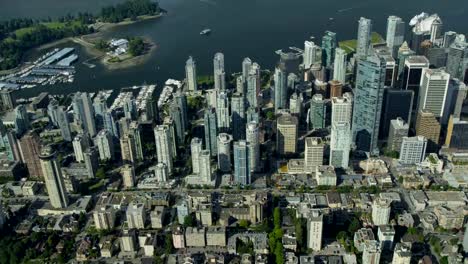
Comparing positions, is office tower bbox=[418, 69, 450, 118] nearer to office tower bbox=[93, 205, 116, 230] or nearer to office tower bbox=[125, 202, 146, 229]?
office tower bbox=[125, 202, 146, 229]

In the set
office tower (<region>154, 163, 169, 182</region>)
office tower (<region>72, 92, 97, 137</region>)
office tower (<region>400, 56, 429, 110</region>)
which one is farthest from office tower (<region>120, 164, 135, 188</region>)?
office tower (<region>400, 56, 429, 110</region>)

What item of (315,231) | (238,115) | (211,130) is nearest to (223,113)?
(238,115)

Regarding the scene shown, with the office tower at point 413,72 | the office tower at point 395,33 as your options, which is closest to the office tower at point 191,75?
the office tower at point 413,72

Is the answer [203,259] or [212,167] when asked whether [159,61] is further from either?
[203,259]

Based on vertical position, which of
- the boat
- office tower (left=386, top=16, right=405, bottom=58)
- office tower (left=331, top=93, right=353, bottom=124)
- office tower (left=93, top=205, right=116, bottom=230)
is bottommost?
office tower (left=93, top=205, right=116, bottom=230)

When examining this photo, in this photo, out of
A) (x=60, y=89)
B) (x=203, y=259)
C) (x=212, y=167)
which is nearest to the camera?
(x=203, y=259)

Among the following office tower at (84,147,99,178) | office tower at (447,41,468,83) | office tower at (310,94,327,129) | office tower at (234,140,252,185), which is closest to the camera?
office tower at (234,140,252,185)

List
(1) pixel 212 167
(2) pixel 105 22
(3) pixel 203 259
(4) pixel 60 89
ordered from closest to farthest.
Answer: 1. (3) pixel 203 259
2. (1) pixel 212 167
3. (4) pixel 60 89
4. (2) pixel 105 22

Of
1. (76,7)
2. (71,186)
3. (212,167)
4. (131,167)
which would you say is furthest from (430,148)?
(76,7)
